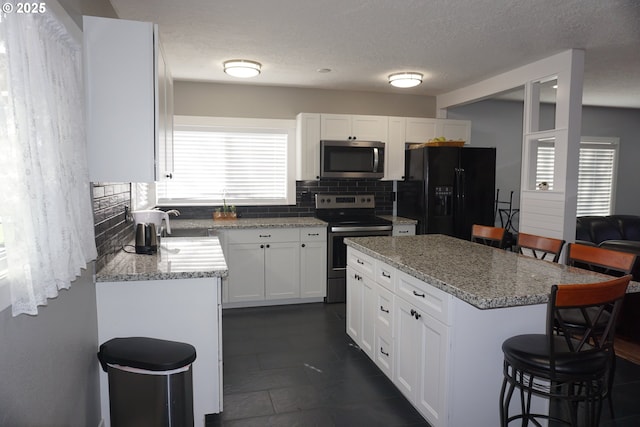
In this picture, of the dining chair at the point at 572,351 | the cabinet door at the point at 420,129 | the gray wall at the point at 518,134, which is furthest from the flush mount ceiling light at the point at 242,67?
the dining chair at the point at 572,351

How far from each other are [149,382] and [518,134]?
5.96 m

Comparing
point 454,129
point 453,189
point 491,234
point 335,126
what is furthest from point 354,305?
point 454,129

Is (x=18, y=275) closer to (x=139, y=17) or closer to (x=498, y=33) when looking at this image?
(x=139, y=17)

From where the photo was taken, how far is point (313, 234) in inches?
186

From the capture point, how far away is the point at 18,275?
4.04 ft

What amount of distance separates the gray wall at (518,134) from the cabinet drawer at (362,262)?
328 centimetres

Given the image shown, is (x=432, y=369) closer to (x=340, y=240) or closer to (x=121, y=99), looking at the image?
(x=121, y=99)

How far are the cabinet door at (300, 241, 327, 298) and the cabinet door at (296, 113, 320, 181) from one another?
81 cm

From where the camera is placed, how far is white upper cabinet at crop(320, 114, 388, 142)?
498 centimetres

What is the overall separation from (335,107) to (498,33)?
2384 millimetres

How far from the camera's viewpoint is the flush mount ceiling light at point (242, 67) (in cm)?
404

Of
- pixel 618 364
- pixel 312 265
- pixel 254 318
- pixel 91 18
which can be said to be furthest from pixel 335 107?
pixel 618 364

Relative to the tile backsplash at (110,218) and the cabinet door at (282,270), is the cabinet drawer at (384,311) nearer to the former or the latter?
the tile backsplash at (110,218)

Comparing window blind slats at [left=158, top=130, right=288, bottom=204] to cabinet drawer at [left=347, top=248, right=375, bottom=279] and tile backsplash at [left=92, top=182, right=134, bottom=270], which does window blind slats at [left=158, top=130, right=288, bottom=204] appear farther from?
cabinet drawer at [left=347, top=248, right=375, bottom=279]
